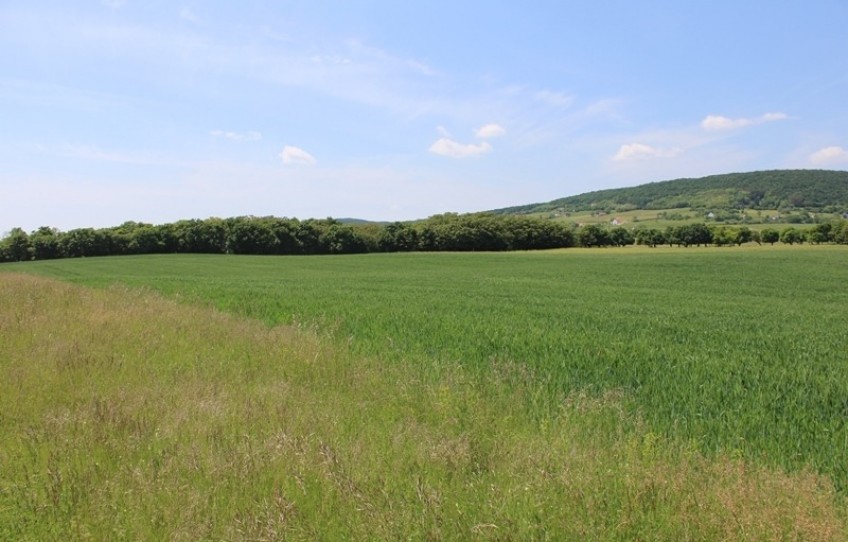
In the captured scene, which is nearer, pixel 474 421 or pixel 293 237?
pixel 474 421

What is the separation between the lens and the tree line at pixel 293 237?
298ft

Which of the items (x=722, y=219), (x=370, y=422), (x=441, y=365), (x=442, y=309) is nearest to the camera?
(x=370, y=422)

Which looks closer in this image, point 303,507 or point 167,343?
point 303,507

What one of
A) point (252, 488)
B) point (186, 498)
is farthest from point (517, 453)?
point (186, 498)

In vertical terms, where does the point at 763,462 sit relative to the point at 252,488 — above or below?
below

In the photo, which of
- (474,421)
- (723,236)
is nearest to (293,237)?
(723,236)

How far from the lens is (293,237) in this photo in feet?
307

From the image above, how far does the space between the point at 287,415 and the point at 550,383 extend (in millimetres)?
3667

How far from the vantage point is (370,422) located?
18.3 ft

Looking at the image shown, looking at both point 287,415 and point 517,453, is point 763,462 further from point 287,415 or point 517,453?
point 287,415

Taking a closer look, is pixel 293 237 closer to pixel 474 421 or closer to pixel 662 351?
pixel 662 351

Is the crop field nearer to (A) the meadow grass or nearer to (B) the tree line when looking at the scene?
(A) the meadow grass

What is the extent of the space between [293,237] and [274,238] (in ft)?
10.9

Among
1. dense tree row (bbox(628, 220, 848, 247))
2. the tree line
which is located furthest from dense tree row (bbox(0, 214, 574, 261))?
dense tree row (bbox(628, 220, 848, 247))
